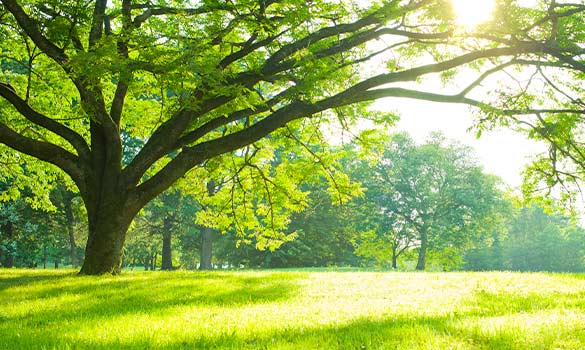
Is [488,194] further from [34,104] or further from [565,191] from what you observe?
[34,104]

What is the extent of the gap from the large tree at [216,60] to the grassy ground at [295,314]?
3696mm

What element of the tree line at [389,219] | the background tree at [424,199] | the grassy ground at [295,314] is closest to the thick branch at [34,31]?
the grassy ground at [295,314]

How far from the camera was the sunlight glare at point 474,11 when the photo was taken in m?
11.0

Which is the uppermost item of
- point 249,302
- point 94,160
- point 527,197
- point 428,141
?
point 428,141

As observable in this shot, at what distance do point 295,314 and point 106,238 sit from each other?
8.70 m

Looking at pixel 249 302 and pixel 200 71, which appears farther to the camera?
pixel 200 71

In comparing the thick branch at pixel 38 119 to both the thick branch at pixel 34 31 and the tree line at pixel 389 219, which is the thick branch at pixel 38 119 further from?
the tree line at pixel 389 219

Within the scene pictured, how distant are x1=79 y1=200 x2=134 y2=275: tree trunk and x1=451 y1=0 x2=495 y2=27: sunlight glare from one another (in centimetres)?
1057

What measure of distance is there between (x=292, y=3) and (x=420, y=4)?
3.10m

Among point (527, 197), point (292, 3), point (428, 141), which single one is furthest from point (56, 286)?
point (428, 141)

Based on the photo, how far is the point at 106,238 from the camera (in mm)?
13938

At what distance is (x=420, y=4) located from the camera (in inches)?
448

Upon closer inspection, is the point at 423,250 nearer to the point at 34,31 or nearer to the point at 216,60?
the point at 216,60

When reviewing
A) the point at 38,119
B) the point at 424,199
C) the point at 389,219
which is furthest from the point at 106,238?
the point at 424,199
